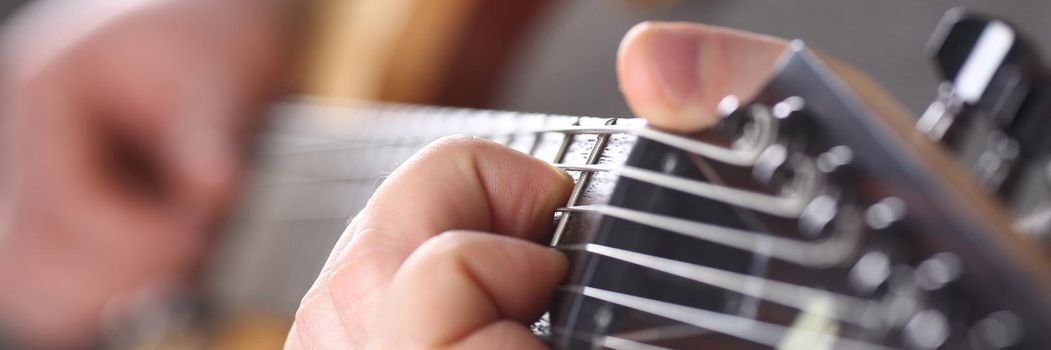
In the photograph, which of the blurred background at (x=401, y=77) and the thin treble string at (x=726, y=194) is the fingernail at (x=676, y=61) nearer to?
the thin treble string at (x=726, y=194)

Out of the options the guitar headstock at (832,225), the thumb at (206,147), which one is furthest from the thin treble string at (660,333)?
the thumb at (206,147)

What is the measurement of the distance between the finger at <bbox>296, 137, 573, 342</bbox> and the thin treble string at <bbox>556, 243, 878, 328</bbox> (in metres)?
0.07

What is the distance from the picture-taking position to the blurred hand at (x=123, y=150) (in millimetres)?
967

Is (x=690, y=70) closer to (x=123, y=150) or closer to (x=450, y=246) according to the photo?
(x=450, y=246)

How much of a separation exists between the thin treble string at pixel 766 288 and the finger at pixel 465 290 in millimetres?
30

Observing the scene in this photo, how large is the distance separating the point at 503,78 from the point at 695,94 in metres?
0.61

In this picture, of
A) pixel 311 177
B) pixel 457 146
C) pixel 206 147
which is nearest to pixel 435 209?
pixel 457 146

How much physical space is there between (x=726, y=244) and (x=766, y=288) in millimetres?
20

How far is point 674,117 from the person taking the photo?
1.06ft

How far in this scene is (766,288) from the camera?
0.97 ft

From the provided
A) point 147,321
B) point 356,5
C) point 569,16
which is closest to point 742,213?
point 569,16

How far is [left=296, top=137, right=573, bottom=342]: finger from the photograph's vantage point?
0.40 metres

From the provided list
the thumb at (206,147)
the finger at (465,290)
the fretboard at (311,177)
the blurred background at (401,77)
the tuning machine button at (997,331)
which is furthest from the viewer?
the thumb at (206,147)

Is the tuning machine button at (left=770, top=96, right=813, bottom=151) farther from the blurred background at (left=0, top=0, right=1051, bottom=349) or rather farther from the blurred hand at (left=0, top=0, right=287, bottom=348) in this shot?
the blurred hand at (left=0, top=0, right=287, bottom=348)
